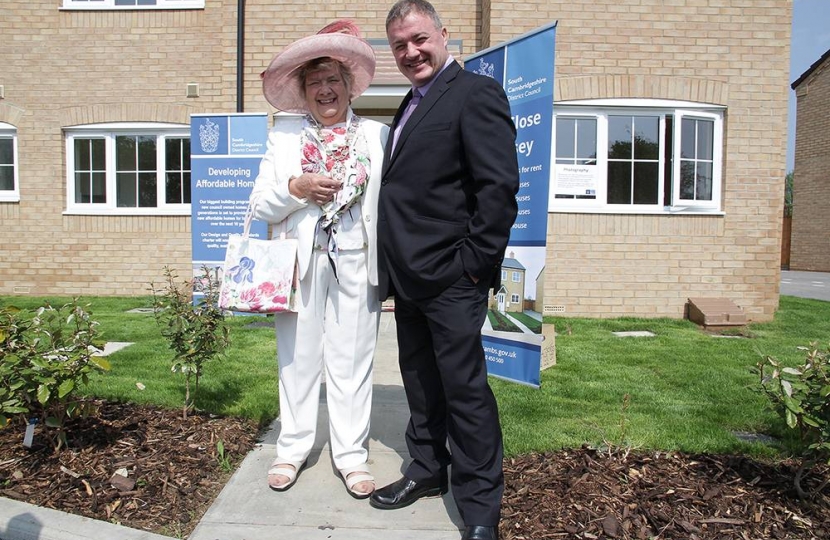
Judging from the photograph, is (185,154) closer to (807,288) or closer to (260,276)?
(260,276)

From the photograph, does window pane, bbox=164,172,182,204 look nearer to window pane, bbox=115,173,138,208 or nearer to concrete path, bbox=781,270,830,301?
window pane, bbox=115,173,138,208

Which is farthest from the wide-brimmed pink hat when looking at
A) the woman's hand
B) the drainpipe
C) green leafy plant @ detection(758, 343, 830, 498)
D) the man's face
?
the drainpipe

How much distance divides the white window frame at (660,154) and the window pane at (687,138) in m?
0.09

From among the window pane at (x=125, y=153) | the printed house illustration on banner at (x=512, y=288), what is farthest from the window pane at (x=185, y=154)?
the printed house illustration on banner at (x=512, y=288)

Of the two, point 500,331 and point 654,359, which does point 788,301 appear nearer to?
point 654,359

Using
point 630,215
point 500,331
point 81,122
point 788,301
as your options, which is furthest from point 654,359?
point 81,122

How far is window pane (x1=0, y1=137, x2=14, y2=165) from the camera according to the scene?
→ 33.7 feet

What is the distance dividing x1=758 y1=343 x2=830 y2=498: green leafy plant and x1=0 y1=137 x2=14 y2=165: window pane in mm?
11273

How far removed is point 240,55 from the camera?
9.18m

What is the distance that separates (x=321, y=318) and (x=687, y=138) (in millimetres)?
7391

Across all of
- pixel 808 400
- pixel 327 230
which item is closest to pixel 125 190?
pixel 327 230

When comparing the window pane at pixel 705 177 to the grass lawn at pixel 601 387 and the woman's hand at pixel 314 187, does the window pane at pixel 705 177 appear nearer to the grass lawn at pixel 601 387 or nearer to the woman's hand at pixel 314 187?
the grass lawn at pixel 601 387

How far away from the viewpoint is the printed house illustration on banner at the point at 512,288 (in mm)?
4199

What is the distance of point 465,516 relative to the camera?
262cm
